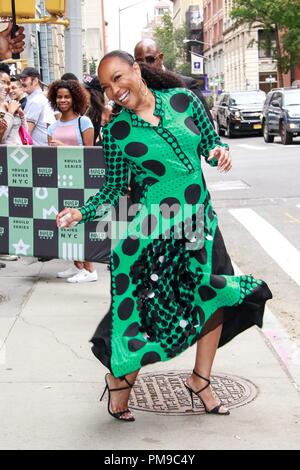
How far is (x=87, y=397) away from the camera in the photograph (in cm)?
485

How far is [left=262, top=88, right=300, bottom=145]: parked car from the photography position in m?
27.8

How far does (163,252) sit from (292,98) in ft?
84.8

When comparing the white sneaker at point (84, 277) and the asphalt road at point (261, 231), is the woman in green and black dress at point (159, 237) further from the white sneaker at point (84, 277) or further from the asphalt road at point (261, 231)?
the white sneaker at point (84, 277)

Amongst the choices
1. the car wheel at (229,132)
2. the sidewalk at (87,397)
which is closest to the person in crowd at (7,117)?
the sidewalk at (87,397)

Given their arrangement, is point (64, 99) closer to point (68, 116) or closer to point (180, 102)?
point (68, 116)

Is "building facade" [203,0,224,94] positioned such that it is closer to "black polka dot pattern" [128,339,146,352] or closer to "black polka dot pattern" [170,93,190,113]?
"black polka dot pattern" [170,93,190,113]

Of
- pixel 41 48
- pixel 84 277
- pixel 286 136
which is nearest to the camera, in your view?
pixel 84 277

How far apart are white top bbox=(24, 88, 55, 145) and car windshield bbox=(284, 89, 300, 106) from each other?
1966 cm

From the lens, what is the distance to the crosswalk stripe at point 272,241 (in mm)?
9428

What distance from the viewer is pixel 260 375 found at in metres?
5.22

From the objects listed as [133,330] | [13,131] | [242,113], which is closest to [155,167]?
[133,330]

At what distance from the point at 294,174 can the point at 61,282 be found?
35.2 feet
